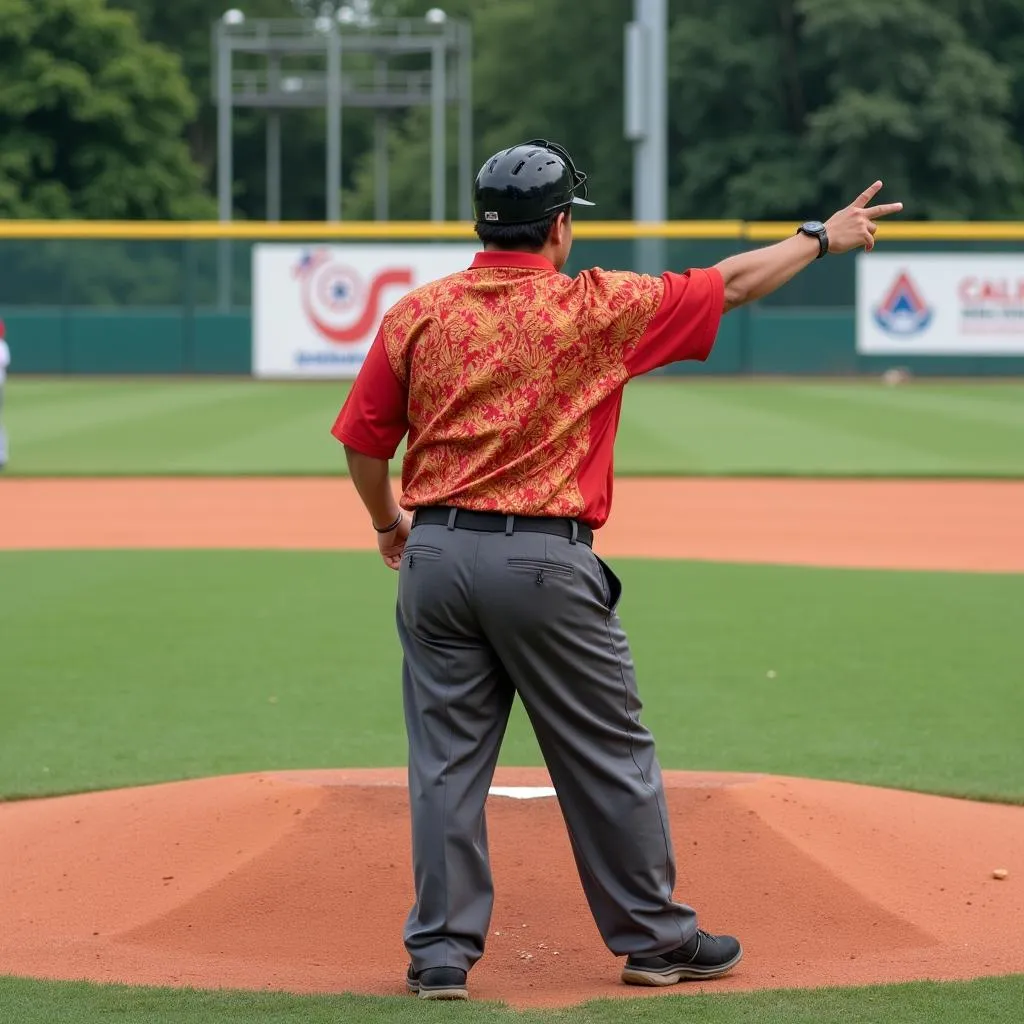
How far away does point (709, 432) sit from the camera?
2211 centimetres

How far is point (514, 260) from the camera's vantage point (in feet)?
12.5

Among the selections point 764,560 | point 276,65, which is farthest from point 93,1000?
point 276,65

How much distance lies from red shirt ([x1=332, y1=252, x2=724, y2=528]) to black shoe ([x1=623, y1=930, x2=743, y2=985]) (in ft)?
3.18

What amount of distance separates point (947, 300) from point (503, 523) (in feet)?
85.8

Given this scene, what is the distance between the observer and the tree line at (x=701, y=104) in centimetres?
4588

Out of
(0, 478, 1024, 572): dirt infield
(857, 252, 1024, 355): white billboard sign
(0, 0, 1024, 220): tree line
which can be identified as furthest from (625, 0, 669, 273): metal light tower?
(0, 0, 1024, 220): tree line

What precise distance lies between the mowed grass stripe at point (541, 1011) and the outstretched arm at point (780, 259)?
146 centimetres

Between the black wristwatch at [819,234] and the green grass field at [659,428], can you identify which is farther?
the green grass field at [659,428]

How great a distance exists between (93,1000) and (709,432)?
740 inches

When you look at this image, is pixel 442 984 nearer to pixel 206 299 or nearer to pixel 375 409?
pixel 375 409

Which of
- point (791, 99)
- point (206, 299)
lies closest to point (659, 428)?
point (206, 299)

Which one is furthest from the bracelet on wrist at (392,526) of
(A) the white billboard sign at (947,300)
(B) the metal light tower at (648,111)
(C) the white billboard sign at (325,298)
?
(B) the metal light tower at (648,111)

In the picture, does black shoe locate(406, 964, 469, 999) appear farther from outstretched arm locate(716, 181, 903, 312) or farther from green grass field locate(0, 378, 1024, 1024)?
outstretched arm locate(716, 181, 903, 312)

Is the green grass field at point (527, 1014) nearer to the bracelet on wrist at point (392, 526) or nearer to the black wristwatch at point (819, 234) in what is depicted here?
the bracelet on wrist at point (392, 526)
